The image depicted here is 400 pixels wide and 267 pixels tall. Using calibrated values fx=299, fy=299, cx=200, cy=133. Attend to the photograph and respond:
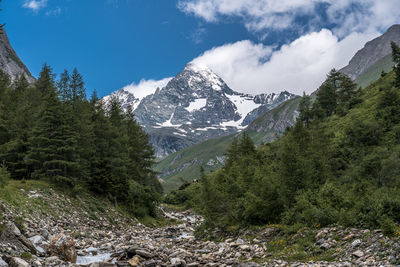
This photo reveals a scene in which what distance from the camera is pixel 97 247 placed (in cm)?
1914

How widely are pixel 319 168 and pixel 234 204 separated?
8412mm

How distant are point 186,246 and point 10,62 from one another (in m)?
135

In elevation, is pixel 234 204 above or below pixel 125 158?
below

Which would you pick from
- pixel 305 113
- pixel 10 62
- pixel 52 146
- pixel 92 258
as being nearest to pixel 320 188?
pixel 92 258

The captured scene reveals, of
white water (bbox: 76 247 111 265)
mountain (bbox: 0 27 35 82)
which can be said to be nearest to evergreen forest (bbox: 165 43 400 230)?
white water (bbox: 76 247 111 265)

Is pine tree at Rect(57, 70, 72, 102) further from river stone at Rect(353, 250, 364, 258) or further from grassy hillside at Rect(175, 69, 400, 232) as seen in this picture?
river stone at Rect(353, 250, 364, 258)

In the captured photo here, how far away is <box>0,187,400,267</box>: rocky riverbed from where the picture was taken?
1249cm

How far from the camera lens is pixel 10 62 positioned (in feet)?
413

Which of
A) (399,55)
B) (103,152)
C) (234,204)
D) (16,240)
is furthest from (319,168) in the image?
(399,55)

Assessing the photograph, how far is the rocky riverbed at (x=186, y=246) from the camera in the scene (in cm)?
1249

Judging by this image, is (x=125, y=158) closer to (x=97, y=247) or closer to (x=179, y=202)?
(x=97, y=247)

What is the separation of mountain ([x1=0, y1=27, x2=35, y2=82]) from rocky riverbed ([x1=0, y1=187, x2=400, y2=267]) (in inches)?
4470

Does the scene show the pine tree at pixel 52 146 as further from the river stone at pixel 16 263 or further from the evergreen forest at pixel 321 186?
the river stone at pixel 16 263

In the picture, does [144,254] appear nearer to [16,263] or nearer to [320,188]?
[16,263]
